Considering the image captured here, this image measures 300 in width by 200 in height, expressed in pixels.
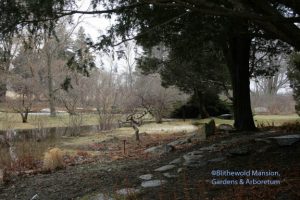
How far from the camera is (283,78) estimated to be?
40281mm

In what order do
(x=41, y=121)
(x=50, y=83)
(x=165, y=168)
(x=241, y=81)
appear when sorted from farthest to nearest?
(x=50, y=83) < (x=41, y=121) < (x=241, y=81) < (x=165, y=168)

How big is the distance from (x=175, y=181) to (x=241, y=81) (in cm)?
514

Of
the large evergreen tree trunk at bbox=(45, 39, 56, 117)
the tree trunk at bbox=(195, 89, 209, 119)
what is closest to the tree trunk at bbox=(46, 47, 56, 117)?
the large evergreen tree trunk at bbox=(45, 39, 56, 117)

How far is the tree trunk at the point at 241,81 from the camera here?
9961mm

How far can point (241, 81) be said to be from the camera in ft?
33.0

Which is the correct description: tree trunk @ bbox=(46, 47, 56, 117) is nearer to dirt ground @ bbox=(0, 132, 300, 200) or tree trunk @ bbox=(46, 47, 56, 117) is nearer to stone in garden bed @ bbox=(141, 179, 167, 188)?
dirt ground @ bbox=(0, 132, 300, 200)

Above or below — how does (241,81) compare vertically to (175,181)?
above

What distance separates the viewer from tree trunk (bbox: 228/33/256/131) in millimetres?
9961

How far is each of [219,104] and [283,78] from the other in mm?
16462

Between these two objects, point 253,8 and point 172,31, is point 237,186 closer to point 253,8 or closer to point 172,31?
point 253,8

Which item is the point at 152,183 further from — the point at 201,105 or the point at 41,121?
the point at 201,105

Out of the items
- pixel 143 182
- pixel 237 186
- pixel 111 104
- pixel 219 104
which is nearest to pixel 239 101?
pixel 143 182

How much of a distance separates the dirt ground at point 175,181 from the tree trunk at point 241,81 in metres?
2.57

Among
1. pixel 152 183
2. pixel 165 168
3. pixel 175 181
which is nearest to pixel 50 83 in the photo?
pixel 165 168
